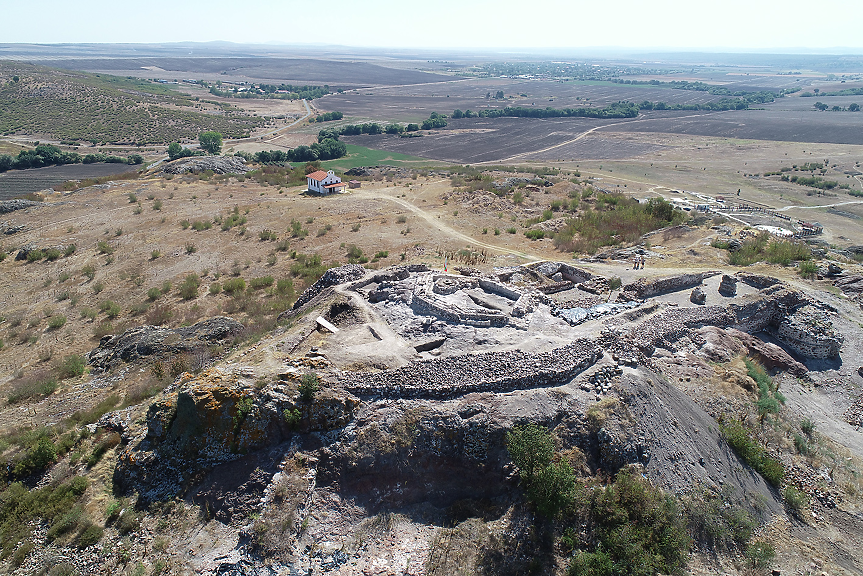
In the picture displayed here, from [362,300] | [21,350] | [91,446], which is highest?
[362,300]

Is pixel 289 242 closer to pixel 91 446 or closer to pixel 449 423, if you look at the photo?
pixel 91 446

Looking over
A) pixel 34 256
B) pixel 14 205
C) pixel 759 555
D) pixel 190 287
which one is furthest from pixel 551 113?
pixel 759 555

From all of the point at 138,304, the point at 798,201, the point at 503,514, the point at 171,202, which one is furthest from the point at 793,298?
the point at 171,202

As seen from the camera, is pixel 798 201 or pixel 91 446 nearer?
pixel 91 446

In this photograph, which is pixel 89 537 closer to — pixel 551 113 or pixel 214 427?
pixel 214 427

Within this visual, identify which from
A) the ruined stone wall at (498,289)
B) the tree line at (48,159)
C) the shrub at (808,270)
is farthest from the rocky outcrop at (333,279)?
the tree line at (48,159)

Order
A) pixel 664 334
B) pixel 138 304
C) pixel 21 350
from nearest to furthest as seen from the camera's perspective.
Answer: pixel 664 334, pixel 21 350, pixel 138 304

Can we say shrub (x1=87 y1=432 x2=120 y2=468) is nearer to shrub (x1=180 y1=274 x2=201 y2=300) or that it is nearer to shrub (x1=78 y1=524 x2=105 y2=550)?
shrub (x1=78 y1=524 x2=105 y2=550)

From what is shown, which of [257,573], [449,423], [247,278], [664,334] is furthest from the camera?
[247,278]
